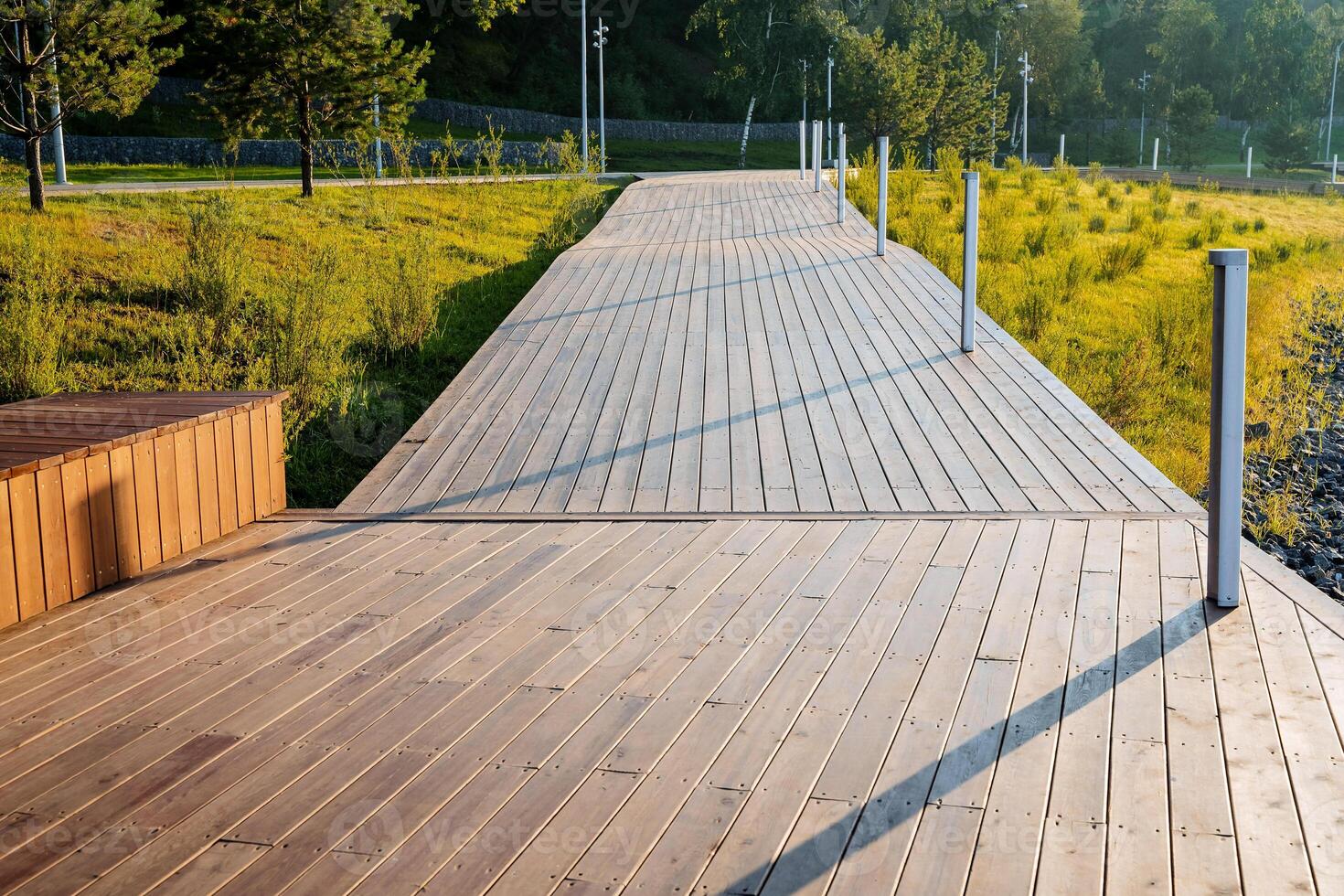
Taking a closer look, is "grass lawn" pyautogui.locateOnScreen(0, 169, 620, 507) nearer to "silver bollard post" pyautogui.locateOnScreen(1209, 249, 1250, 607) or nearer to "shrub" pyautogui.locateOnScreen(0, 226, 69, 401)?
"shrub" pyautogui.locateOnScreen(0, 226, 69, 401)

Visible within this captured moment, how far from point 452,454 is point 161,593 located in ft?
5.46

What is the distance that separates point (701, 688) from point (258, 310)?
553 centimetres

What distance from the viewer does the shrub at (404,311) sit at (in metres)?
7.20

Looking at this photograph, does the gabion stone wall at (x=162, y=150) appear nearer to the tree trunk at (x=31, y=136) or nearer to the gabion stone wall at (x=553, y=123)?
the gabion stone wall at (x=553, y=123)

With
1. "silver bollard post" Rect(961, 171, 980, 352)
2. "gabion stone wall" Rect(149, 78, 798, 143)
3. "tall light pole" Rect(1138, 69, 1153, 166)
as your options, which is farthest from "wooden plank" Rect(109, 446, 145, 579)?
"tall light pole" Rect(1138, 69, 1153, 166)

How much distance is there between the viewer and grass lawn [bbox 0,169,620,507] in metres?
5.91

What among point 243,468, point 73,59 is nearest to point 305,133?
point 73,59

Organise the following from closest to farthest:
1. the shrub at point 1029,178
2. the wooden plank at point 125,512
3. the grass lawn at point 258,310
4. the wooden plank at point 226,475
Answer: the wooden plank at point 125,512, the wooden plank at point 226,475, the grass lawn at point 258,310, the shrub at point 1029,178

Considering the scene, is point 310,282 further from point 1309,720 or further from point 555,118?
point 555,118

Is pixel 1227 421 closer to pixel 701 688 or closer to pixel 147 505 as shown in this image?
pixel 701 688

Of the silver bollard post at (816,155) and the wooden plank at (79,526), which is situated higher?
the silver bollard post at (816,155)

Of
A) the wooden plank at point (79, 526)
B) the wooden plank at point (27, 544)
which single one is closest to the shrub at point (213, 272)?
the wooden plank at point (79, 526)

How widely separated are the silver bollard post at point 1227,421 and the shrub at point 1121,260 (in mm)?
8689

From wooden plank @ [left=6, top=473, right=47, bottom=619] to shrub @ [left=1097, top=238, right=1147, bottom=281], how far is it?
9938 mm
